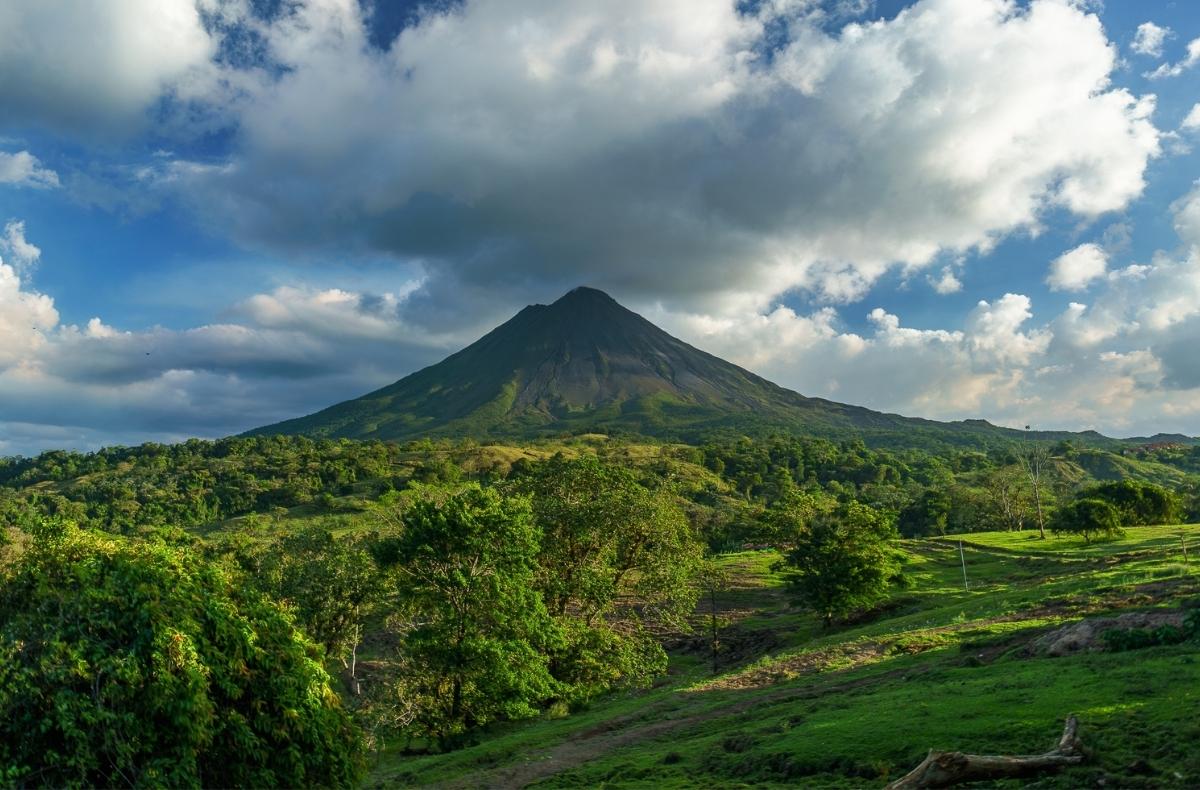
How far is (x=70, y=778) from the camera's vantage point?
366 inches

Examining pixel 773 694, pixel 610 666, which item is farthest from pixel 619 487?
pixel 773 694

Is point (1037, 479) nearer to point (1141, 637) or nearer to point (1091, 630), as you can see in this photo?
point (1091, 630)

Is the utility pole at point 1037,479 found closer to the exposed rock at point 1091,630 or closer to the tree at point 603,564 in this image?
the tree at point 603,564

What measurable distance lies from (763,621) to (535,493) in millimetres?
22281

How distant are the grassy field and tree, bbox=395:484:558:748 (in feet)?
5.49

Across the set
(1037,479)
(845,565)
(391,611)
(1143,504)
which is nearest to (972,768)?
(391,611)

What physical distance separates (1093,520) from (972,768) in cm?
6031

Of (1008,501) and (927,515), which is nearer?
(1008,501)

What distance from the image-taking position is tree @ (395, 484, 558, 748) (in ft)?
83.8

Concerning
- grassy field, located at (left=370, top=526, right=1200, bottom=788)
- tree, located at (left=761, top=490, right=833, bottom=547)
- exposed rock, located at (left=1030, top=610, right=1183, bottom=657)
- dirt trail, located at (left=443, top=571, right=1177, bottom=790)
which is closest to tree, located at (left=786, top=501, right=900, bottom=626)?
grassy field, located at (left=370, top=526, right=1200, bottom=788)

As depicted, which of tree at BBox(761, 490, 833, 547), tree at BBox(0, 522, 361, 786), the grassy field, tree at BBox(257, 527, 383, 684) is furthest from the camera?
tree at BBox(761, 490, 833, 547)

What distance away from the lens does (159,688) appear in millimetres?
10172

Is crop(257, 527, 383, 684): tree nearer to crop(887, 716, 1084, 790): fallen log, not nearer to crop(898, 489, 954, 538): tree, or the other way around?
crop(887, 716, 1084, 790): fallen log

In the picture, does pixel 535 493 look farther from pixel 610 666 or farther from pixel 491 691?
pixel 491 691
